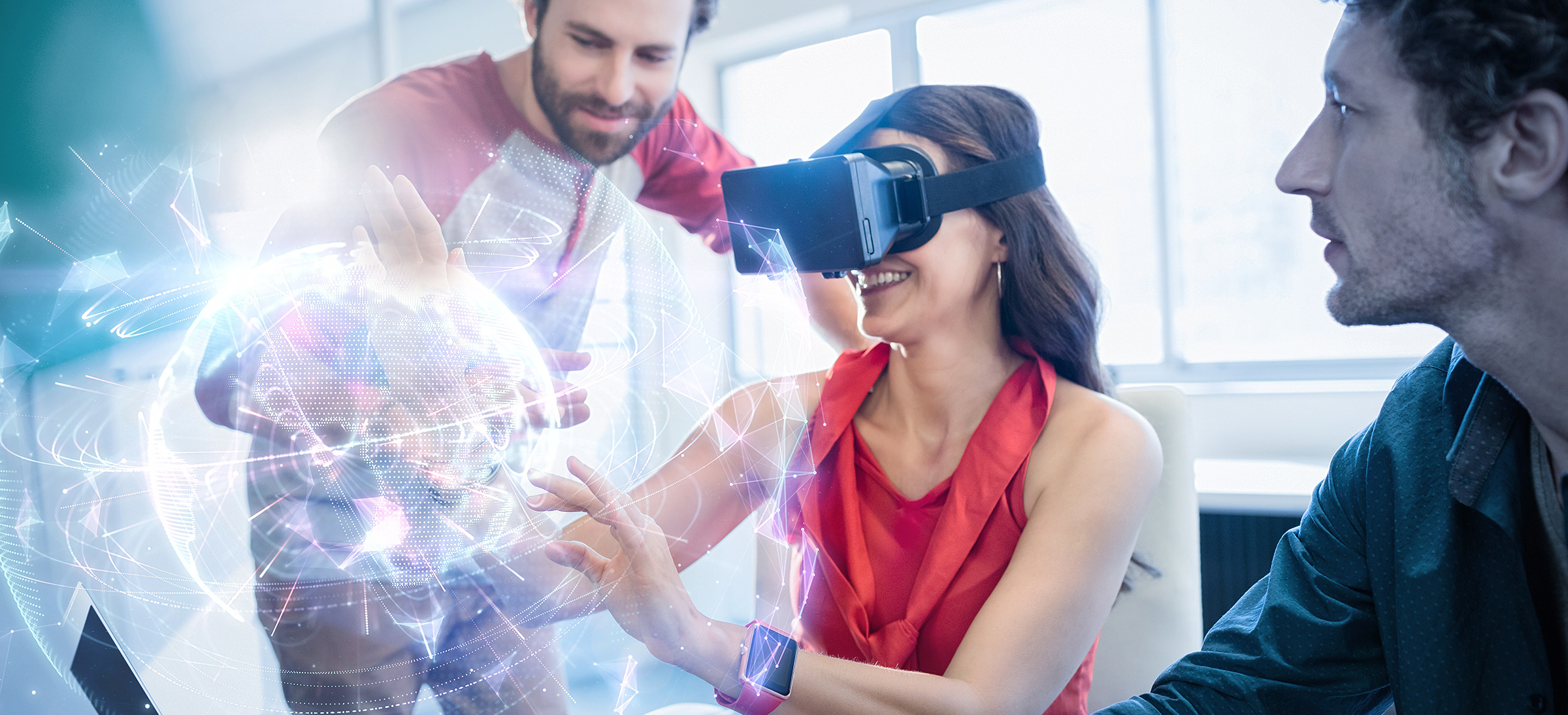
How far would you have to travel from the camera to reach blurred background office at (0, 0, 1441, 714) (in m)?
0.62

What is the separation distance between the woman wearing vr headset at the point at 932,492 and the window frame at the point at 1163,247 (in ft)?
5.56

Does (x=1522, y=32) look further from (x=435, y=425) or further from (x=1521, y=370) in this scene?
(x=435, y=425)

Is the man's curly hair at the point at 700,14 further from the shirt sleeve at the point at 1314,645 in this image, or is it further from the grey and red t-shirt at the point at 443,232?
the shirt sleeve at the point at 1314,645

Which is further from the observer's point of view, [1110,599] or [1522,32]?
[1110,599]

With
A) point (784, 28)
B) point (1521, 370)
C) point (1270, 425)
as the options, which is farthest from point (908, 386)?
point (1270, 425)

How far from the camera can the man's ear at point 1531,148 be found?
0.58 meters

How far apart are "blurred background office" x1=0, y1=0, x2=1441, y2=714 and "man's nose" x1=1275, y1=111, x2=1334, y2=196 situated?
419mm

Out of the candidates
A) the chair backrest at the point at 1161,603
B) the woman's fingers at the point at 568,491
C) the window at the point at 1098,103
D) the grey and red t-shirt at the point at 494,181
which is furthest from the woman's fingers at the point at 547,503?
the window at the point at 1098,103

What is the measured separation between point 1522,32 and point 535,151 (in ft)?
2.43

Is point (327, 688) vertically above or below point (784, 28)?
below

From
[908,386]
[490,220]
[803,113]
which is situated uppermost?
[803,113]

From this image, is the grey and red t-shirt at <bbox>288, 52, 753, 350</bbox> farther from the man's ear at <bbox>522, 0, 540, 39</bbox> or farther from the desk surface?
the desk surface

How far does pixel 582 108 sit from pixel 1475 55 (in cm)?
73

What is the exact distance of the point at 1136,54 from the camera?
2.99 m
